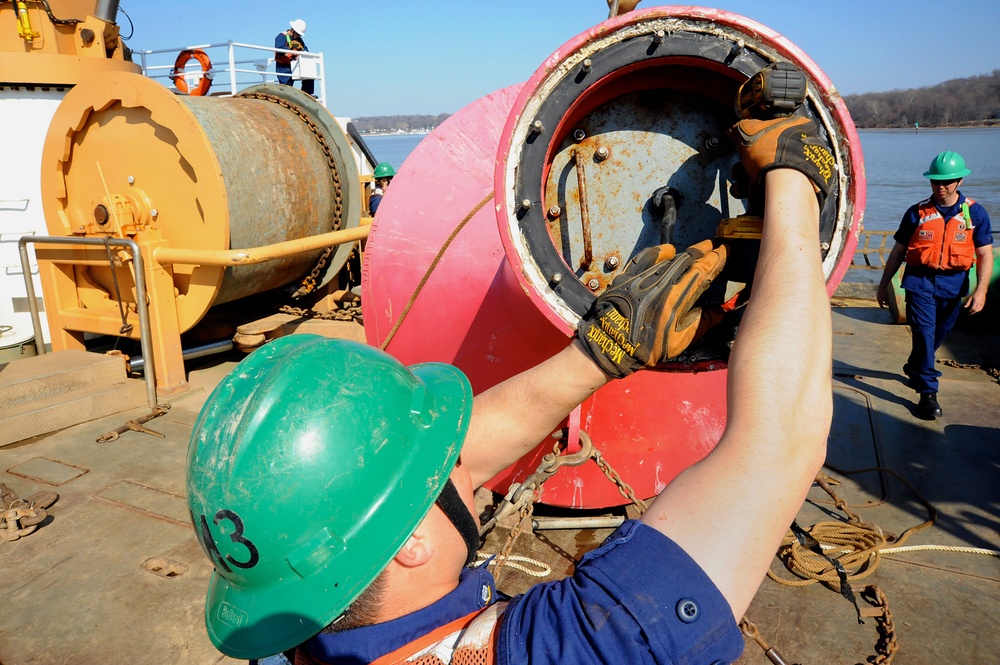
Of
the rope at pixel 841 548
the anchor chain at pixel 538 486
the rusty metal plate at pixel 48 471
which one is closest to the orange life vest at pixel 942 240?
the rope at pixel 841 548

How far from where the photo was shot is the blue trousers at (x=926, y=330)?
15.0 feet

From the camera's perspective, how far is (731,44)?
1990 millimetres

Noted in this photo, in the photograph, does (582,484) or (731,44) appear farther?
(582,484)

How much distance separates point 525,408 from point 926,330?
4.39 meters

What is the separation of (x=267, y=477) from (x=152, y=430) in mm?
3683

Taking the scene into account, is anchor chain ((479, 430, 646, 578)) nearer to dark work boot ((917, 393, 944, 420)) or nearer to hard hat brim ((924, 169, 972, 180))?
dark work boot ((917, 393, 944, 420))

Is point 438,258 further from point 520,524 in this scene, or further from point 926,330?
point 926,330

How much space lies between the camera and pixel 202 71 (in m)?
8.72

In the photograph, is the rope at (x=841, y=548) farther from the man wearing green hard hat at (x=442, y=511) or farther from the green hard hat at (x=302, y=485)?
the green hard hat at (x=302, y=485)

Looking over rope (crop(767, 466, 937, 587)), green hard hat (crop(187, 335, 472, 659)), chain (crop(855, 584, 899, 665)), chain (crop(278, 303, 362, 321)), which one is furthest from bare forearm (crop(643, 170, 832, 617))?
chain (crop(278, 303, 362, 321))

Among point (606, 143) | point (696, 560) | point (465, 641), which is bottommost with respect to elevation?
point (465, 641)

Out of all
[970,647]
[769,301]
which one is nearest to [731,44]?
[769,301]

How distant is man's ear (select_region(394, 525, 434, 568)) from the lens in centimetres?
117

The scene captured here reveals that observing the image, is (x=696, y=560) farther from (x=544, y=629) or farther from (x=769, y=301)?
(x=769, y=301)
